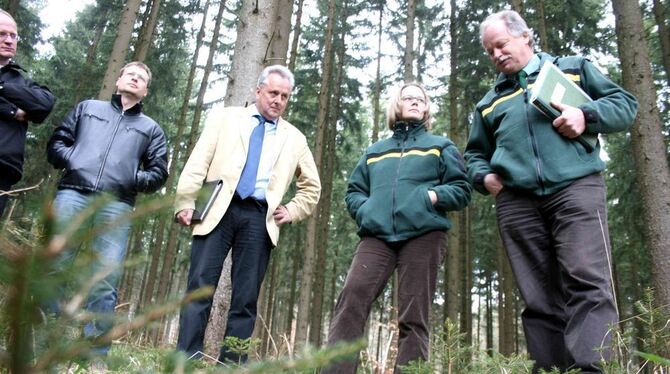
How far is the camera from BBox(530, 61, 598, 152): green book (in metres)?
2.68

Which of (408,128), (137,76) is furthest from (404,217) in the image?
(137,76)

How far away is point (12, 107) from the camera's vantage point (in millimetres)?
3381

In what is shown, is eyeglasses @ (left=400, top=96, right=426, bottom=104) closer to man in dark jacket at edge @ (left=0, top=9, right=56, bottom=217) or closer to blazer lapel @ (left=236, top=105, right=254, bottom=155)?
blazer lapel @ (left=236, top=105, right=254, bottom=155)

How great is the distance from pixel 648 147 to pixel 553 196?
4.34 meters

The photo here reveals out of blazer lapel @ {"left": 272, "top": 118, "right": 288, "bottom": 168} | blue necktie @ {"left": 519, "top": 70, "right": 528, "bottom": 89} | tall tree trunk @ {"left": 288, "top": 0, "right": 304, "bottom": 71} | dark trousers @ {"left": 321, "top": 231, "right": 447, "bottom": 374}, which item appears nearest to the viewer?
blue necktie @ {"left": 519, "top": 70, "right": 528, "bottom": 89}

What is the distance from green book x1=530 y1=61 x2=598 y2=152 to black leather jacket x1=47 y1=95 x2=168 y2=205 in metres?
2.43

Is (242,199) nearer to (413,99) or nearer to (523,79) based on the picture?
(413,99)

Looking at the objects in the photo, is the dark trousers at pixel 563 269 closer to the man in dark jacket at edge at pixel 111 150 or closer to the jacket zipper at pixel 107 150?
the man in dark jacket at edge at pixel 111 150

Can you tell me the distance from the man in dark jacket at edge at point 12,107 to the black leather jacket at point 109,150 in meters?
0.19

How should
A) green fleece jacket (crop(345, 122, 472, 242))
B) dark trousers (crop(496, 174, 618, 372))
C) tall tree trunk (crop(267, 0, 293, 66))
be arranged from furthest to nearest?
tall tree trunk (crop(267, 0, 293, 66))
green fleece jacket (crop(345, 122, 472, 242))
dark trousers (crop(496, 174, 618, 372))

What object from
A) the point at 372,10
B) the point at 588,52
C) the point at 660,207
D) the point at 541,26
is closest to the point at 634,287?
the point at 588,52

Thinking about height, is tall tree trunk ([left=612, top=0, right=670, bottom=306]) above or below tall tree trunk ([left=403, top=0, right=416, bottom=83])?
below

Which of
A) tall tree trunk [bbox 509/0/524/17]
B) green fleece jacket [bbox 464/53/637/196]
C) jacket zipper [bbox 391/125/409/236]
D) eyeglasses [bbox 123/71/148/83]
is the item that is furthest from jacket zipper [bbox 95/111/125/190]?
tall tree trunk [bbox 509/0/524/17]

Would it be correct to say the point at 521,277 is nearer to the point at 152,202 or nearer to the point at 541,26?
the point at 152,202
